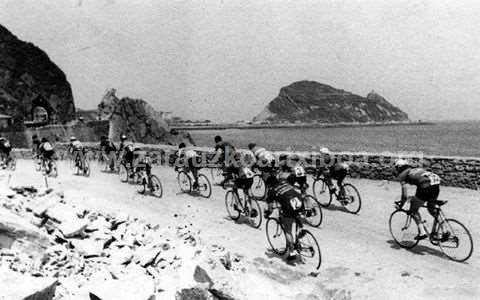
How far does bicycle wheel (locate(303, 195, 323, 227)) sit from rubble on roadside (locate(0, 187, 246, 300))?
241 cm

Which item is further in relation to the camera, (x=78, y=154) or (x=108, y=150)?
(x=108, y=150)

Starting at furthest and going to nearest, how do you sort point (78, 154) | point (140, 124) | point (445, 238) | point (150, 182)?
point (140, 124), point (78, 154), point (150, 182), point (445, 238)

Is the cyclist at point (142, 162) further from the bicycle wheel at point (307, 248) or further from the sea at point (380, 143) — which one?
the sea at point (380, 143)

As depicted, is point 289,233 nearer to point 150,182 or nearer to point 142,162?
point 150,182

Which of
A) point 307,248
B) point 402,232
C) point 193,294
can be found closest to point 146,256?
point 193,294

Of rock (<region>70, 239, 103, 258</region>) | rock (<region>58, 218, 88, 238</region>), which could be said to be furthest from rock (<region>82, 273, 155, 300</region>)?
rock (<region>58, 218, 88, 238</region>)

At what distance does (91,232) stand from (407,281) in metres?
5.43

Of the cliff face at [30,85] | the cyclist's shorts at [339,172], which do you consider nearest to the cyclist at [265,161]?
the cyclist's shorts at [339,172]

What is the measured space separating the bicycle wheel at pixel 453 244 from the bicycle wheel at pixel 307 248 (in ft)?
7.37

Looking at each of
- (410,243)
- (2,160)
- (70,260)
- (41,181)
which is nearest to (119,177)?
(41,181)

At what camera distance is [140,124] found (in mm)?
50844

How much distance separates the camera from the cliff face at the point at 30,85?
71.3 m

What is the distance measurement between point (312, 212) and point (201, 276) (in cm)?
391

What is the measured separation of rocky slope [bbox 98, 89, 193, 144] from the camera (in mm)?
48656
